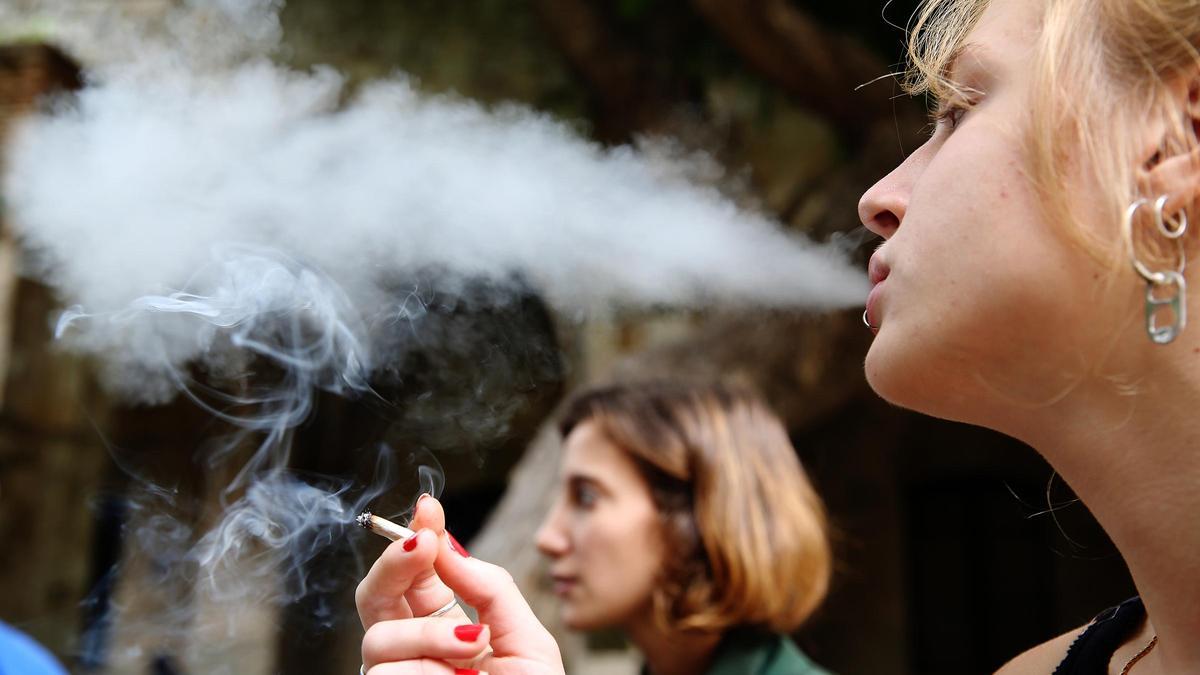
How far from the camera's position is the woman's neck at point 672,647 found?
2.34 m

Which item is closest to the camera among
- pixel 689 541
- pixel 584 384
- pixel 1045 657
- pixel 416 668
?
pixel 416 668

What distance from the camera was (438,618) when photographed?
112 centimetres

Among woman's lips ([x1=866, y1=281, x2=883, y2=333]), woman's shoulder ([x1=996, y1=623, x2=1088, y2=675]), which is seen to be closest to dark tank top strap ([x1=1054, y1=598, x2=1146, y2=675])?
woman's shoulder ([x1=996, y1=623, x2=1088, y2=675])

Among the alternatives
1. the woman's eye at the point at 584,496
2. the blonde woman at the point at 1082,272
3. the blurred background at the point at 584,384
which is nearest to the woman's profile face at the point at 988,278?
the blonde woman at the point at 1082,272

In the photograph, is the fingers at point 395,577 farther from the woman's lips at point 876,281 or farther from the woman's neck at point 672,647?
the woman's neck at point 672,647

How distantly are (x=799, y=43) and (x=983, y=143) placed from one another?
111 inches

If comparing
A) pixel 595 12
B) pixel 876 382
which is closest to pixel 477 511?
pixel 595 12

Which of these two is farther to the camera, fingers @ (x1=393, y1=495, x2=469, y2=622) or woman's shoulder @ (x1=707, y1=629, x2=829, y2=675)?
woman's shoulder @ (x1=707, y1=629, x2=829, y2=675)

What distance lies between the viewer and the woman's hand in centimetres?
106

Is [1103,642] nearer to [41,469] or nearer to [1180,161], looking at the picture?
[1180,161]

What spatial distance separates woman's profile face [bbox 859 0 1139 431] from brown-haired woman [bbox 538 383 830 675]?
1.27m

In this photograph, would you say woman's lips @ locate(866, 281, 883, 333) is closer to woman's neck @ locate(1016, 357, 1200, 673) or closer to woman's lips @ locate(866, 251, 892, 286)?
woman's lips @ locate(866, 251, 892, 286)

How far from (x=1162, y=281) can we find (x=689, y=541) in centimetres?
154

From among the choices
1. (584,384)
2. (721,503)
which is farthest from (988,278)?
(584,384)
